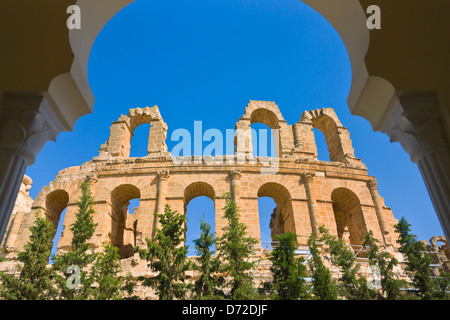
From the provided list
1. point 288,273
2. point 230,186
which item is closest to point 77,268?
point 288,273

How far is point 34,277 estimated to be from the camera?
36.6 ft

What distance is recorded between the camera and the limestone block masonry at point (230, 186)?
Answer: 15836mm

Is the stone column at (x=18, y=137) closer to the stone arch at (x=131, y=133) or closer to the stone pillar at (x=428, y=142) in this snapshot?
the stone pillar at (x=428, y=142)

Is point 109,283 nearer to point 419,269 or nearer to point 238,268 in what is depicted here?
point 238,268

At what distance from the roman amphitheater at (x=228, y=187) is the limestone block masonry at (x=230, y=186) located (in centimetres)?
5

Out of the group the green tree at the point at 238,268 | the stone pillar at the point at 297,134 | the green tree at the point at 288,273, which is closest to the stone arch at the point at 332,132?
the stone pillar at the point at 297,134

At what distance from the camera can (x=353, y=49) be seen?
12.1 ft

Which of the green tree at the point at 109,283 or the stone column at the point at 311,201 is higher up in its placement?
the stone column at the point at 311,201

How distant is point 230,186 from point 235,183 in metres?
0.34

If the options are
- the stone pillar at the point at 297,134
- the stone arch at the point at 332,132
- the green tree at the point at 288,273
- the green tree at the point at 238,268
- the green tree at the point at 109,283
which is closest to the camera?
the green tree at the point at 288,273

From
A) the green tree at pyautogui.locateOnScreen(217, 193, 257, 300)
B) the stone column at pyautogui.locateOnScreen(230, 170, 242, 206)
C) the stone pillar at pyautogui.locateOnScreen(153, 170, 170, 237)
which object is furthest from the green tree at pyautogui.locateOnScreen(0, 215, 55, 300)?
the stone column at pyautogui.locateOnScreen(230, 170, 242, 206)
